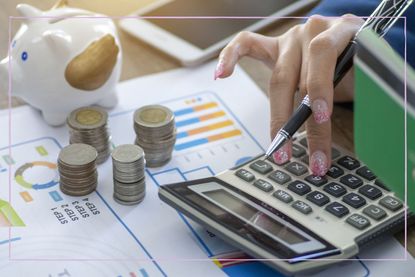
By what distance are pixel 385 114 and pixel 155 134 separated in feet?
0.91

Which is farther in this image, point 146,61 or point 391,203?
point 146,61

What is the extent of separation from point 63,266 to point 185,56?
Result: 0.28 metres

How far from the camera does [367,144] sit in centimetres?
41

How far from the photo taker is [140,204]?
59 centimetres

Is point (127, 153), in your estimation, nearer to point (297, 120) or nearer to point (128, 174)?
point (128, 174)

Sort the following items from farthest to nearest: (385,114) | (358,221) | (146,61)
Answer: (146,61) → (358,221) → (385,114)

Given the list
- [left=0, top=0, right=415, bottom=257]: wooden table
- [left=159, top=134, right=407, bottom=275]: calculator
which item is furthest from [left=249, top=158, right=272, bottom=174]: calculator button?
[left=0, top=0, right=415, bottom=257]: wooden table

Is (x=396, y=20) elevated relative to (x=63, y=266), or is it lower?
elevated

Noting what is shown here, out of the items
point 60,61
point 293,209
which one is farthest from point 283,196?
point 60,61

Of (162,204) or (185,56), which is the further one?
(185,56)

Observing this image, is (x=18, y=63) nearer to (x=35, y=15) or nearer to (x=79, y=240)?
(x=35, y=15)

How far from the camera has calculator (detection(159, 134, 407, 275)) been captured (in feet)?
1.68

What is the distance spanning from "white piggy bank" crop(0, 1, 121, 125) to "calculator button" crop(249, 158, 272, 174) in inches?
6.6

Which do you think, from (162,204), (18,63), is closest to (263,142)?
(162,204)
